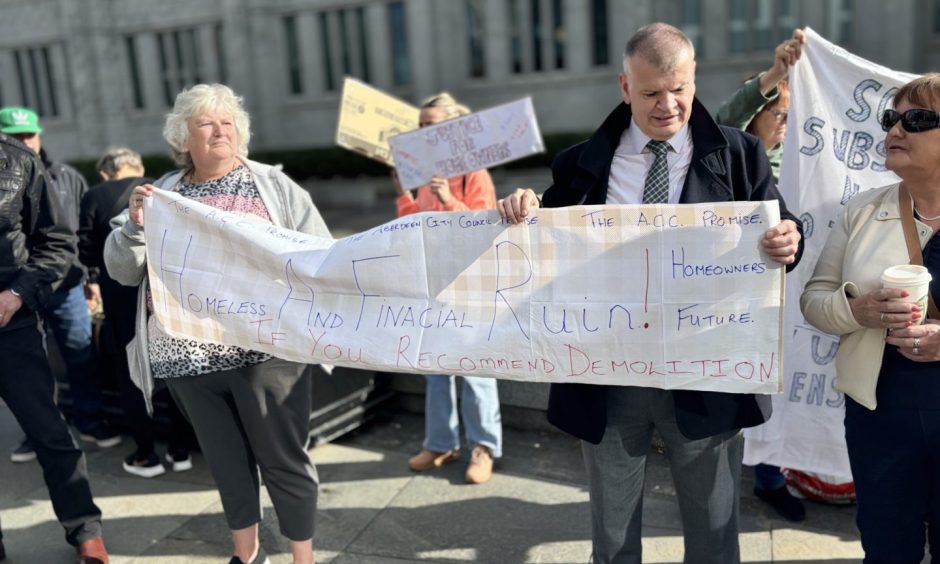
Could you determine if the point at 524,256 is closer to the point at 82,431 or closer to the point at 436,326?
the point at 436,326

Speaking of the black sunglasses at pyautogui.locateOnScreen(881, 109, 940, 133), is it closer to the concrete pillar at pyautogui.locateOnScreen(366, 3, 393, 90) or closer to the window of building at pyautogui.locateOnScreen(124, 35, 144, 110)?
the concrete pillar at pyautogui.locateOnScreen(366, 3, 393, 90)

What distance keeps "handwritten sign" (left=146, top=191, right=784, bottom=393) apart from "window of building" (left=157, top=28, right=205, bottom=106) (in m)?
22.9

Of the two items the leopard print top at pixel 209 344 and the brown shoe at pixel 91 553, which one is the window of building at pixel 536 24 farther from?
the brown shoe at pixel 91 553

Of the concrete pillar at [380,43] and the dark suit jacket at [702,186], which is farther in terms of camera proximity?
the concrete pillar at [380,43]

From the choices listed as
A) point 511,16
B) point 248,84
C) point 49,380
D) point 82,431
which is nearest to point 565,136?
point 511,16

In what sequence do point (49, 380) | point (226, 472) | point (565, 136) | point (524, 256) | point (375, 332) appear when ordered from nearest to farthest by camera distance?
point (524, 256)
point (375, 332)
point (226, 472)
point (49, 380)
point (565, 136)

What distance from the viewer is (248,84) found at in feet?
74.3

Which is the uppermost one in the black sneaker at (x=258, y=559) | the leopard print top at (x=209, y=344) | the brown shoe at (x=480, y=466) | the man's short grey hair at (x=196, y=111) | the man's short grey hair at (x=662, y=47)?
the man's short grey hair at (x=662, y=47)

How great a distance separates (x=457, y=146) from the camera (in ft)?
15.0

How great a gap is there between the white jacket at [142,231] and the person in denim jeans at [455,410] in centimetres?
127

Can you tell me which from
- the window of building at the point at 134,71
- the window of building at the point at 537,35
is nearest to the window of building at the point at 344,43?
the window of building at the point at 537,35

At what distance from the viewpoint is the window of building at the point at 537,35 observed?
2011 cm

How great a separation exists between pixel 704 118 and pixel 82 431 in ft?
14.6

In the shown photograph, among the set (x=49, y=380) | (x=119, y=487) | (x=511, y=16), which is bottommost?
(x=119, y=487)
